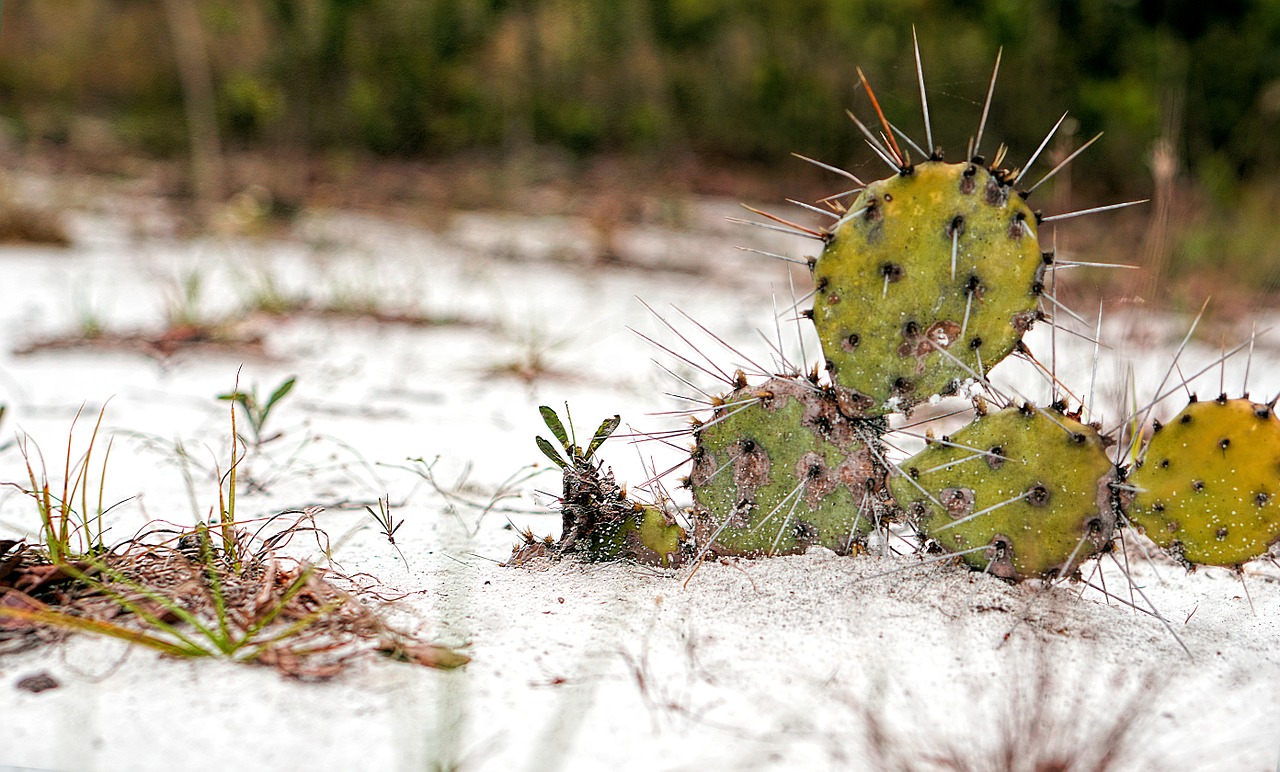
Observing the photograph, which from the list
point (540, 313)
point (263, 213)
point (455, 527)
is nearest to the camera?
point (455, 527)

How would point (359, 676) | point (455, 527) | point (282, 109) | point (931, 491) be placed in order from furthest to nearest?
point (282, 109)
point (455, 527)
point (931, 491)
point (359, 676)

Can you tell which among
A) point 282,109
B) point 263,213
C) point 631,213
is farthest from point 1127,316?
point 282,109

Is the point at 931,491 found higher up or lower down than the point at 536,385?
lower down

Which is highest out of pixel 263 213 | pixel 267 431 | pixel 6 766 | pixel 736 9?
pixel 736 9

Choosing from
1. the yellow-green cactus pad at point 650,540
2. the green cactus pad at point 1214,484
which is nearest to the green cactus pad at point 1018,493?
the green cactus pad at point 1214,484

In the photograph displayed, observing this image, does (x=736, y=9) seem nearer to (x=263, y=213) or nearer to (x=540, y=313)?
(x=263, y=213)

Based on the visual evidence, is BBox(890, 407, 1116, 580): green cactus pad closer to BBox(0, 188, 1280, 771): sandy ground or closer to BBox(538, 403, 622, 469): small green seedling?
BBox(0, 188, 1280, 771): sandy ground

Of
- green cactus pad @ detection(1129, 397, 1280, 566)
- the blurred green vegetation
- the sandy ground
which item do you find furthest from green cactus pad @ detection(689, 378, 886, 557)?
the blurred green vegetation
